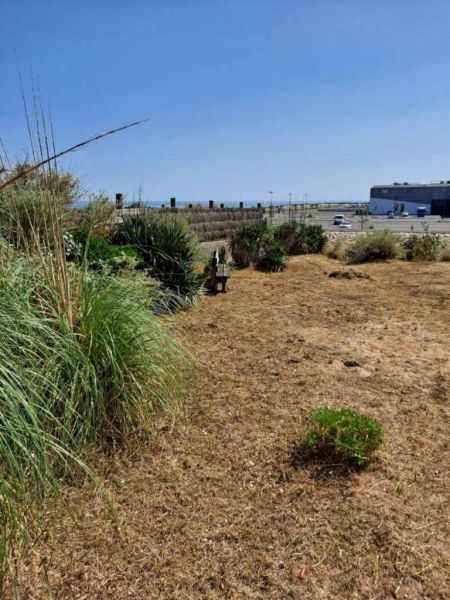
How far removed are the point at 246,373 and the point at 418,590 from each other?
2050 mm

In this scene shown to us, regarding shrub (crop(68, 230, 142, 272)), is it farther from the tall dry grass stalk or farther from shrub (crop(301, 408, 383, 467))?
shrub (crop(301, 408, 383, 467))

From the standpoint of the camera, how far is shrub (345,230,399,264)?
10930mm

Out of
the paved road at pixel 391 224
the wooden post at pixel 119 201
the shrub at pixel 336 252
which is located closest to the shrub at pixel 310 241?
the shrub at pixel 336 252

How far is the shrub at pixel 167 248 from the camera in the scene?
593 cm

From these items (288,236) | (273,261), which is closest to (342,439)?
(273,261)

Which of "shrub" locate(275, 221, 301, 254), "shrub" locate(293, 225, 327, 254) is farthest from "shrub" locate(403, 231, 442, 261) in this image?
"shrub" locate(275, 221, 301, 254)

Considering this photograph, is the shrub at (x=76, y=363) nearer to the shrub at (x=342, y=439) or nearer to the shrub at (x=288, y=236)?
the shrub at (x=342, y=439)

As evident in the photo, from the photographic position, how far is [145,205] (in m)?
6.93

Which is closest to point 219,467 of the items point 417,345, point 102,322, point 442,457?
point 102,322

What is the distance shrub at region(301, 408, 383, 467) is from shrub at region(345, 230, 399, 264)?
9080 millimetres

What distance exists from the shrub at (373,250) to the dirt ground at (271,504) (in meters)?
7.31

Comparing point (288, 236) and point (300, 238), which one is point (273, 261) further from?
point (300, 238)

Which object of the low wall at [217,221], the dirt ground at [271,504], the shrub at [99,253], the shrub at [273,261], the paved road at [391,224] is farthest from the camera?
the paved road at [391,224]

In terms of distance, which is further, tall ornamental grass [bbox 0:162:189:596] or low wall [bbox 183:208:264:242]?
low wall [bbox 183:208:264:242]
